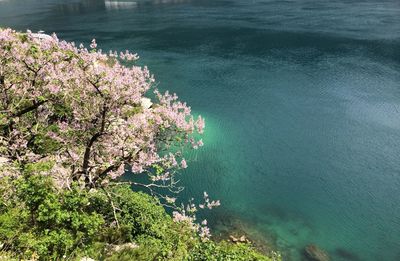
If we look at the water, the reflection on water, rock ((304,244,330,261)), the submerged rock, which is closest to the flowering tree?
the water

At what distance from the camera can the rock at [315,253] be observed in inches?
954

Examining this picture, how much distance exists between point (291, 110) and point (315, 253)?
25.6m

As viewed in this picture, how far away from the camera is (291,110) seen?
1850 inches

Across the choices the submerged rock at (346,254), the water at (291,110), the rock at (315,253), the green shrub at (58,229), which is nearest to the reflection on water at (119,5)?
the water at (291,110)

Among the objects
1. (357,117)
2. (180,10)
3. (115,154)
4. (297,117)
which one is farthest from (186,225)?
(180,10)

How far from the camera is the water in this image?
2831cm

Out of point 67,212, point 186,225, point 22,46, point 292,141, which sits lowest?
point 292,141

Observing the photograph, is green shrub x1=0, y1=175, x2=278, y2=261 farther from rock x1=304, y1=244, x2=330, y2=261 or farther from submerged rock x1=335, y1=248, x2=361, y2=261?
submerged rock x1=335, y1=248, x2=361, y2=261

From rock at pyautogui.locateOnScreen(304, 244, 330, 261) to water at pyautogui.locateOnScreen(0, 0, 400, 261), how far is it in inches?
22.6

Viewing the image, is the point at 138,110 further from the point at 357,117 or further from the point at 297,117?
the point at 357,117

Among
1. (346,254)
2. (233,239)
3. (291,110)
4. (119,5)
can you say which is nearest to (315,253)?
(346,254)

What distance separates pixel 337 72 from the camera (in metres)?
58.8

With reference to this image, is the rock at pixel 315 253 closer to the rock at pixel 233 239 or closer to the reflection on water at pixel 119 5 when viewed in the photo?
the rock at pixel 233 239

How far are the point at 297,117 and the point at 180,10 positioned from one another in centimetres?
8351
